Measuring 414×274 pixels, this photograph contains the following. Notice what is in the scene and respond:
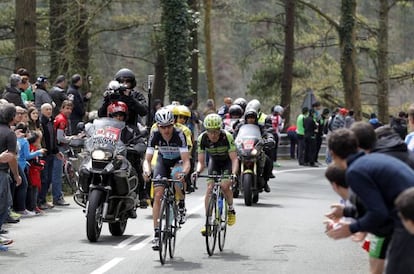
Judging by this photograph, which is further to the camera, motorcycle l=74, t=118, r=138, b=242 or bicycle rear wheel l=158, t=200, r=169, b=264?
motorcycle l=74, t=118, r=138, b=242

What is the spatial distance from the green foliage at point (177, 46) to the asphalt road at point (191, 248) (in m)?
15.2

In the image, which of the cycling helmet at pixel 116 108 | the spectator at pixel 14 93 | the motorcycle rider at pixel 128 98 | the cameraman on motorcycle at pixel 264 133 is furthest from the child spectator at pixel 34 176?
the cameraman on motorcycle at pixel 264 133

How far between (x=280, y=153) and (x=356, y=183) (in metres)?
33.0

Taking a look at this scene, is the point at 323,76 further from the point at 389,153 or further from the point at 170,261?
the point at 389,153

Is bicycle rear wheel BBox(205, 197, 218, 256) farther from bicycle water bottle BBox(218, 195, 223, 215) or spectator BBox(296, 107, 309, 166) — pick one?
spectator BBox(296, 107, 309, 166)

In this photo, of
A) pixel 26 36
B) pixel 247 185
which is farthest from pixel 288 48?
pixel 247 185

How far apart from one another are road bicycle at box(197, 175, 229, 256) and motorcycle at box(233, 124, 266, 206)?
19.6ft

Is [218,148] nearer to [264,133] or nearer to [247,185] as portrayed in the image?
[247,185]

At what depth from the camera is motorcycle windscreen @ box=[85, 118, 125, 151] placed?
594 inches

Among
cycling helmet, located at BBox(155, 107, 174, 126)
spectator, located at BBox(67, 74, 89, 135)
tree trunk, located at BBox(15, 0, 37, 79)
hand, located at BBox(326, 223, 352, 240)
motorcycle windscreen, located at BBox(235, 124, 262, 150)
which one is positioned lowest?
hand, located at BBox(326, 223, 352, 240)

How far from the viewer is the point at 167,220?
1324cm

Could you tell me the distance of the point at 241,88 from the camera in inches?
3716

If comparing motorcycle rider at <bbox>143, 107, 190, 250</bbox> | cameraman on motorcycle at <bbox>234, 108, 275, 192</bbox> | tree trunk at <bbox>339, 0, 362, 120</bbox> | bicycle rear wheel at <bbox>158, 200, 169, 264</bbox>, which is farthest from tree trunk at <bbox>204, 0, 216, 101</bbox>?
bicycle rear wheel at <bbox>158, 200, 169, 264</bbox>

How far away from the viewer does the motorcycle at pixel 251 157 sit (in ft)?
68.5
